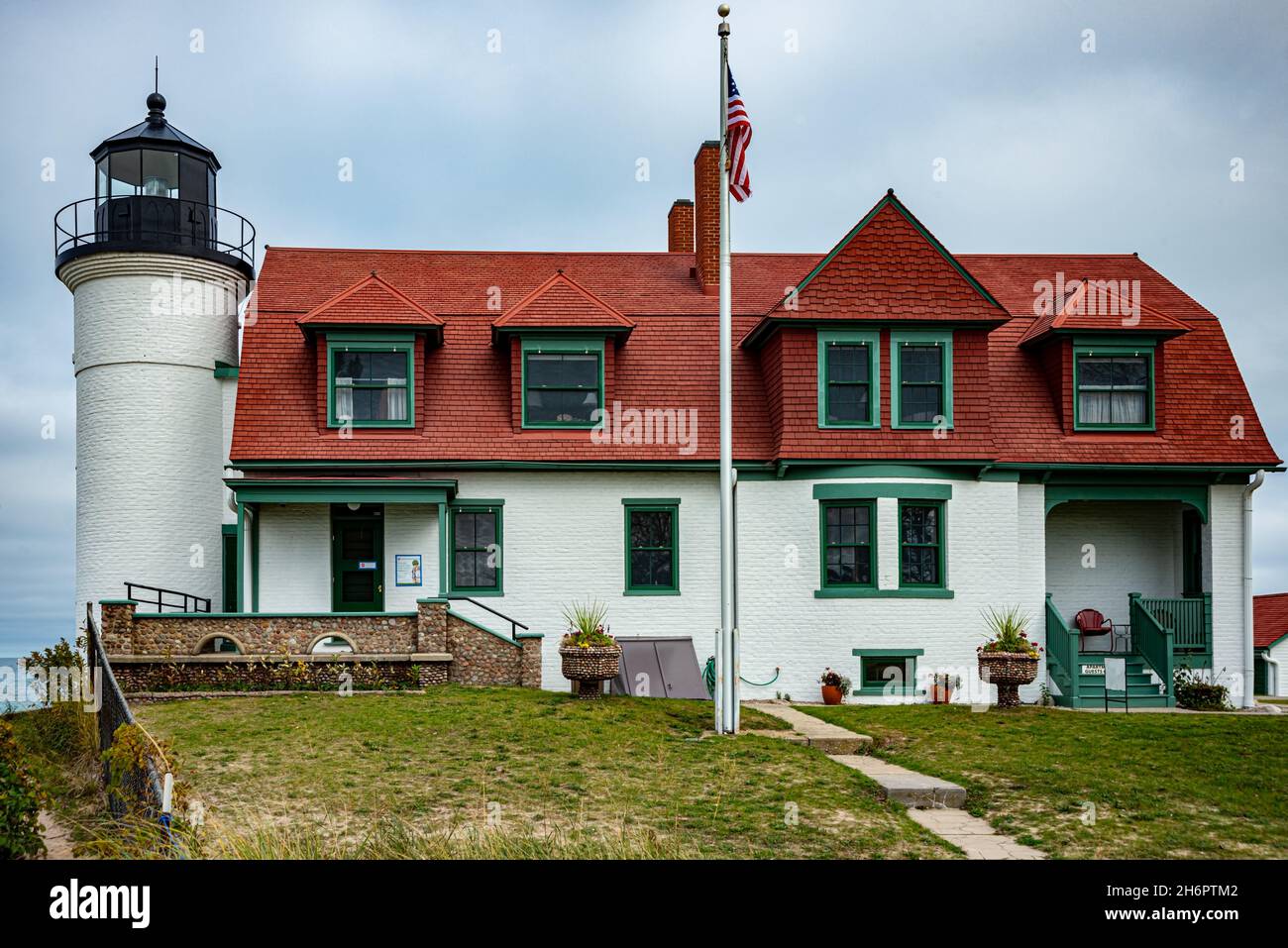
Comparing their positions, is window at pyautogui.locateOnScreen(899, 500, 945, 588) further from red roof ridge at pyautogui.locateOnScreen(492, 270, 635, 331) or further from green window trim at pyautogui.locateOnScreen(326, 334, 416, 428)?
green window trim at pyautogui.locateOnScreen(326, 334, 416, 428)

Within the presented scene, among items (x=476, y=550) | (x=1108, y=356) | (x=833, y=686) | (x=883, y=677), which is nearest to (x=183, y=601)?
(x=476, y=550)

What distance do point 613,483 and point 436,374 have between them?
412cm

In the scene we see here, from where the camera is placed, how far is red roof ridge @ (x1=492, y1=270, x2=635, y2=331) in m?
21.5

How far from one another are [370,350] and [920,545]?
1087 cm

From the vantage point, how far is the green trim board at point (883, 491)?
2088 cm

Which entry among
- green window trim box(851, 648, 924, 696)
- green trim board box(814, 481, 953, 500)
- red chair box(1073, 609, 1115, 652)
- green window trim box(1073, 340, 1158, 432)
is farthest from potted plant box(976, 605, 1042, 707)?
green window trim box(1073, 340, 1158, 432)

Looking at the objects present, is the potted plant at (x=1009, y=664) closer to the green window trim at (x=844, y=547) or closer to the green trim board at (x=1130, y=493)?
the green window trim at (x=844, y=547)

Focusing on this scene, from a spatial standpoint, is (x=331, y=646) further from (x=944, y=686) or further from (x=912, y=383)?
(x=912, y=383)

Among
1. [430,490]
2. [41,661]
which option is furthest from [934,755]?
[41,661]

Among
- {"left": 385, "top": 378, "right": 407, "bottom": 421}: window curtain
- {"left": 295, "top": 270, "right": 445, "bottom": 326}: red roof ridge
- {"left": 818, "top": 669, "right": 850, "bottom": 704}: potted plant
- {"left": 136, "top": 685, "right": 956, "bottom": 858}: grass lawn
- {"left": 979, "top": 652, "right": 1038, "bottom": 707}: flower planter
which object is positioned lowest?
{"left": 818, "top": 669, "right": 850, "bottom": 704}: potted plant

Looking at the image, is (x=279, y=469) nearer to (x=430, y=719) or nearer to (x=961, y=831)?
(x=430, y=719)

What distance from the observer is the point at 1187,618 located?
71.6 feet

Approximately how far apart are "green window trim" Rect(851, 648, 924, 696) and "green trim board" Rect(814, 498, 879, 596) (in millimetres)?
1165

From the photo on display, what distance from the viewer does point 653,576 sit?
21.3 metres
